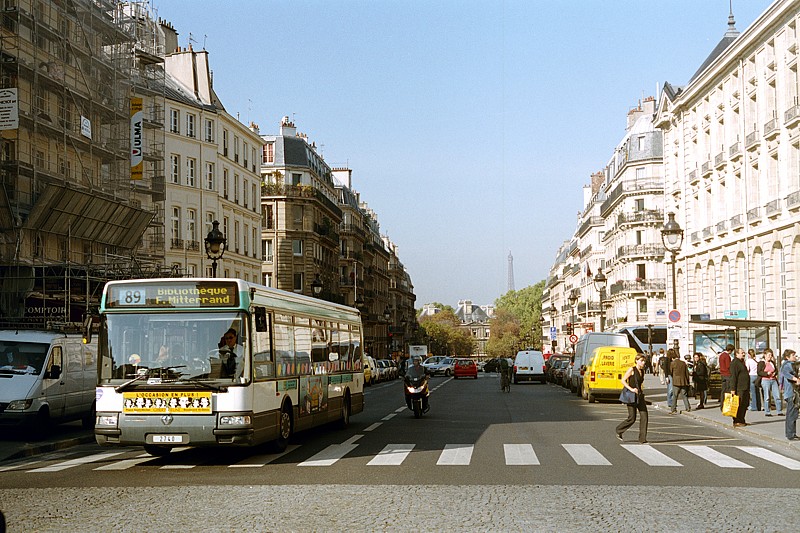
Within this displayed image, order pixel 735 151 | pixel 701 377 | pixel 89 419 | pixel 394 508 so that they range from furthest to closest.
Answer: pixel 735 151, pixel 701 377, pixel 89 419, pixel 394 508

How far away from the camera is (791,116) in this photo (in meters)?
41.5

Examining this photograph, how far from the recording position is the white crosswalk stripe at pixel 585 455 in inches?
622

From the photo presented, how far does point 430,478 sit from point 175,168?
45300 millimetres

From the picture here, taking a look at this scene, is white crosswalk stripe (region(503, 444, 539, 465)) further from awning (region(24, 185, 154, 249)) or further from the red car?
the red car

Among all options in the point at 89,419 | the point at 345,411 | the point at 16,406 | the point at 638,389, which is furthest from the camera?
the point at 89,419

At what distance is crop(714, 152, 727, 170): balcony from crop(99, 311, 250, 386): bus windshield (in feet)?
132

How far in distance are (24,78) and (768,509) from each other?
94.0 feet

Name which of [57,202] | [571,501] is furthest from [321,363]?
[57,202]

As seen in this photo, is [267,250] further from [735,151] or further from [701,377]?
[701,377]

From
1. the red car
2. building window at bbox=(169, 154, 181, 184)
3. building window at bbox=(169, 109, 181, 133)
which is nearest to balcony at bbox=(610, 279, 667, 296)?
the red car

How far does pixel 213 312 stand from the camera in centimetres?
1580

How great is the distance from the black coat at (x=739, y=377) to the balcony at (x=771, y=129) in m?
22.7

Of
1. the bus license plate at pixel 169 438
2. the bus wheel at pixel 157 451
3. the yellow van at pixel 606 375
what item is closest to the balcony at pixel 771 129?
the yellow van at pixel 606 375

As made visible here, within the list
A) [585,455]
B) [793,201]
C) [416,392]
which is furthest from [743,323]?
[585,455]
